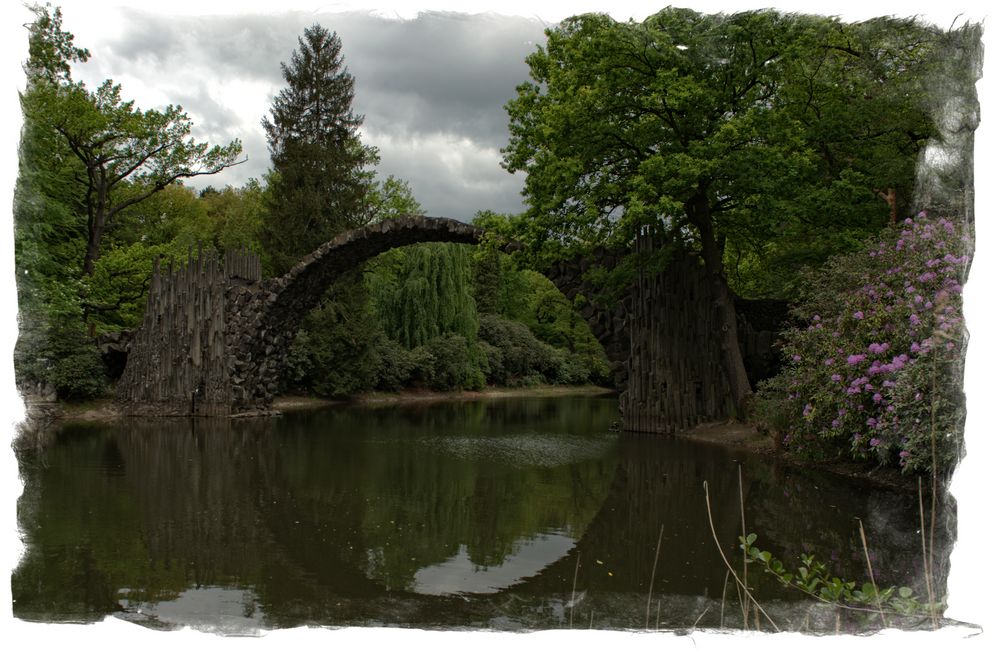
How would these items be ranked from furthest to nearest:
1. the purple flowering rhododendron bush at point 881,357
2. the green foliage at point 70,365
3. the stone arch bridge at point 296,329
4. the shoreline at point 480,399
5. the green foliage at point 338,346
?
the green foliage at point 338,346 → the green foliage at point 70,365 → the stone arch bridge at point 296,329 → the shoreline at point 480,399 → the purple flowering rhododendron bush at point 881,357

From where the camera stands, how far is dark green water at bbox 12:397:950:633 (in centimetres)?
388

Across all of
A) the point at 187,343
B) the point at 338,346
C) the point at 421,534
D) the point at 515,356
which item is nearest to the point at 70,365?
the point at 187,343

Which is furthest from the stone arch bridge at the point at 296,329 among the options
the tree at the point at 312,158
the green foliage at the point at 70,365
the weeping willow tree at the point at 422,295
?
the weeping willow tree at the point at 422,295

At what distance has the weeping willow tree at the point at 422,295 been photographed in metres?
28.3

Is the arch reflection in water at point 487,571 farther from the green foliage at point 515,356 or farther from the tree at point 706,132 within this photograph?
the green foliage at point 515,356

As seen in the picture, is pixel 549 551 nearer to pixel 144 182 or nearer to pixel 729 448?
pixel 729 448

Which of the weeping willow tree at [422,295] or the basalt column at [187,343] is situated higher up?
the weeping willow tree at [422,295]

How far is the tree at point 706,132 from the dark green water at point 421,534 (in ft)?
12.7

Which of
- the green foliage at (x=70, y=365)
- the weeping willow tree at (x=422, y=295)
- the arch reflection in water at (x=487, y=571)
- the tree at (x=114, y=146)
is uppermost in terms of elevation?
the tree at (x=114, y=146)

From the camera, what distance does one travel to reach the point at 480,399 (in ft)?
96.0

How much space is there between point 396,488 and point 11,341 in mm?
6230

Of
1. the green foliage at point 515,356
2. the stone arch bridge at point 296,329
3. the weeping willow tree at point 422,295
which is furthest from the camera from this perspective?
the green foliage at point 515,356

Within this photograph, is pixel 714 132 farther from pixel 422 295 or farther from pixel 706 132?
pixel 422 295

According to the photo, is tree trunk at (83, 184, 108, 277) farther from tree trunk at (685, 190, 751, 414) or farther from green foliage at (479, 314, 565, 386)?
green foliage at (479, 314, 565, 386)
